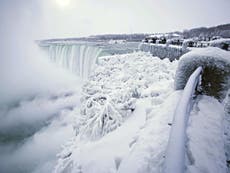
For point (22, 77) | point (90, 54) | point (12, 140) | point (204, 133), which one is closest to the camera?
point (204, 133)

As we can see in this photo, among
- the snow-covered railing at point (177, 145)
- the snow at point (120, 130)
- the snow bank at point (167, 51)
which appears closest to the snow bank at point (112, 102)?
the snow at point (120, 130)

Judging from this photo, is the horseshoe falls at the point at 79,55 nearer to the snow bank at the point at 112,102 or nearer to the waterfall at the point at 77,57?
the waterfall at the point at 77,57

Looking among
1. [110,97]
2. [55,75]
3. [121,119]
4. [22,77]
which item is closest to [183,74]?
[121,119]

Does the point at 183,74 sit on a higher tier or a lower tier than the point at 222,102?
higher

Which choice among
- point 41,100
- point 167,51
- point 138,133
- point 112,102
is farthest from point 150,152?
point 41,100

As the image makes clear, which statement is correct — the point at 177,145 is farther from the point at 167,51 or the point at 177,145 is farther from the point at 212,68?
the point at 167,51

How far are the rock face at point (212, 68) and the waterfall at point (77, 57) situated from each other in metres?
15.9

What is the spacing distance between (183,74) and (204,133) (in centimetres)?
149

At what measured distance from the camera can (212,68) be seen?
111 inches

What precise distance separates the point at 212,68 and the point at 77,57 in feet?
73.2

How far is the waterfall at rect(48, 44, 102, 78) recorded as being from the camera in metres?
20.1

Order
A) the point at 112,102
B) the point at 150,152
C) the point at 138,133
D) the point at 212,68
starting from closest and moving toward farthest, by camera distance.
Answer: the point at 150,152
the point at 138,133
the point at 212,68
the point at 112,102

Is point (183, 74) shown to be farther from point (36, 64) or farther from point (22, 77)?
point (22, 77)

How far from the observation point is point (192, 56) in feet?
9.70
